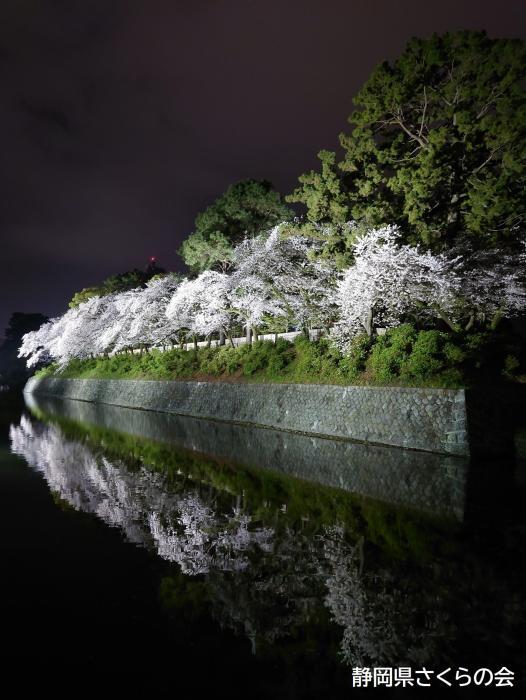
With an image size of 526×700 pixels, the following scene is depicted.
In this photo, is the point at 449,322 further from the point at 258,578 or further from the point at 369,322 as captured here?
the point at 258,578

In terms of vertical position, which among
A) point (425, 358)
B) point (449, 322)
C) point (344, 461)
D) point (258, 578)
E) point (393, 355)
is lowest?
point (258, 578)

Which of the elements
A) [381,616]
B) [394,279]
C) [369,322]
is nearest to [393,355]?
[369,322]

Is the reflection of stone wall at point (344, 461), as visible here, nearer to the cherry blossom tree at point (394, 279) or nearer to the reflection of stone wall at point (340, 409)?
the reflection of stone wall at point (340, 409)

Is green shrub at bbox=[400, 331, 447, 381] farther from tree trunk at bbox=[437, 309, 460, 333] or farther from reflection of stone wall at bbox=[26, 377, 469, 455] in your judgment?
tree trunk at bbox=[437, 309, 460, 333]

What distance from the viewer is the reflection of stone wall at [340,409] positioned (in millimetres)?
14484

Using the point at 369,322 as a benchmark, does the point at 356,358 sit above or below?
below

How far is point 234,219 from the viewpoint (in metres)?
30.2

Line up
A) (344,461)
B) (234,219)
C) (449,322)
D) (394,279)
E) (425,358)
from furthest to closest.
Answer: (234,219) → (449,322) → (394,279) → (425,358) → (344,461)

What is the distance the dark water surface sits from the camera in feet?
14.1

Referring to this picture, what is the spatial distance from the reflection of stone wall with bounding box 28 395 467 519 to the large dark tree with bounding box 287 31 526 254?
30.2 feet

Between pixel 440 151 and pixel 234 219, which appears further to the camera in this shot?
pixel 234 219

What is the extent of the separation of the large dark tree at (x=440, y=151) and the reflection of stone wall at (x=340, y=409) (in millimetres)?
6965

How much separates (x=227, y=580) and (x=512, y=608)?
350cm

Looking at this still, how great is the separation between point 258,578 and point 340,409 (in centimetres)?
1276
